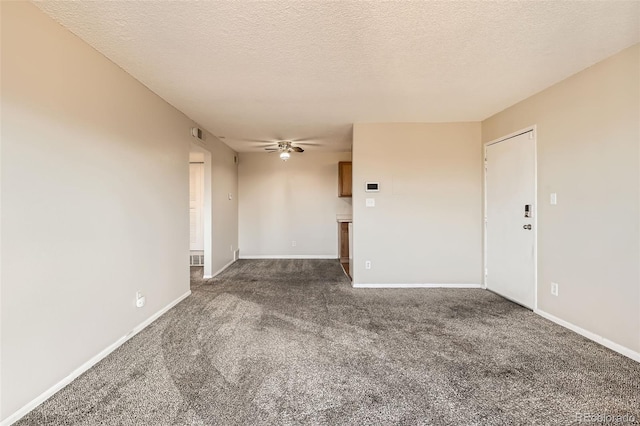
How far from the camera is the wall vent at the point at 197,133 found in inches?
159

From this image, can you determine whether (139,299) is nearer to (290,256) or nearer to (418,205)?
(418,205)

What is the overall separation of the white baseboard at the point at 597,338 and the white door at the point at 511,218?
305 mm

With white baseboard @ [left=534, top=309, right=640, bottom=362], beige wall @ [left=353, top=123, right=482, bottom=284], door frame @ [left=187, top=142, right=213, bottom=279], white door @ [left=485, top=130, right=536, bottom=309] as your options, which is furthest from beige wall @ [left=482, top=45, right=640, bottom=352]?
door frame @ [left=187, top=142, right=213, bottom=279]

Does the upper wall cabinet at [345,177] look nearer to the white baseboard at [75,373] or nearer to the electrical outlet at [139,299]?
the white baseboard at [75,373]

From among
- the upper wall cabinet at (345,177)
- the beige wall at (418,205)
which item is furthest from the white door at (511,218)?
the upper wall cabinet at (345,177)

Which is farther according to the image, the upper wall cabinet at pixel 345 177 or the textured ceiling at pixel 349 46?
the upper wall cabinet at pixel 345 177

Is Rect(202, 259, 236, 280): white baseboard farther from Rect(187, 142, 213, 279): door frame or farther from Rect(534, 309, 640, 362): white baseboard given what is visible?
Rect(534, 309, 640, 362): white baseboard

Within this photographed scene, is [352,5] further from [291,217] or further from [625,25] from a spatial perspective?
[291,217]

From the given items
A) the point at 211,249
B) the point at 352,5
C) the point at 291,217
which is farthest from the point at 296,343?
the point at 291,217

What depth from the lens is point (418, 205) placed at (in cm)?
425

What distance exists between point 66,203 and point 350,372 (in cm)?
226

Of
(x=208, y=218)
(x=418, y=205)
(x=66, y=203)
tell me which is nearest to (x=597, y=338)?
(x=418, y=205)

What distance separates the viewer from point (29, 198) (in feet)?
5.52

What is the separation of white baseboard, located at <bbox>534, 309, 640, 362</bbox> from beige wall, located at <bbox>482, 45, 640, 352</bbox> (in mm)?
33
